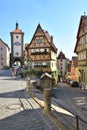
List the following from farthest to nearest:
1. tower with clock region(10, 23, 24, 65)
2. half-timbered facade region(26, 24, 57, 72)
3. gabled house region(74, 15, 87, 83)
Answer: tower with clock region(10, 23, 24, 65) < half-timbered facade region(26, 24, 57, 72) < gabled house region(74, 15, 87, 83)

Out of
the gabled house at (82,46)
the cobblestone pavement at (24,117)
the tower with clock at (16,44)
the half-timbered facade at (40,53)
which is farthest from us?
the tower with clock at (16,44)

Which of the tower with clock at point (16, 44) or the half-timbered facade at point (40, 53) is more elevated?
the tower with clock at point (16, 44)

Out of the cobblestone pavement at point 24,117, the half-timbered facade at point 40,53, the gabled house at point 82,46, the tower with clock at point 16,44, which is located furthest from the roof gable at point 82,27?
the tower with clock at point 16,44

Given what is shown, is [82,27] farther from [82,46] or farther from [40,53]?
[40,53]

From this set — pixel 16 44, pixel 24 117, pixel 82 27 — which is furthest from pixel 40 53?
pixel 24 117

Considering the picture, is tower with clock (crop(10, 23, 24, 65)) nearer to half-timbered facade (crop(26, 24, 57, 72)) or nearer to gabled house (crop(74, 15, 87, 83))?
half-timbered facade (crop(26, 24, 57, 72))

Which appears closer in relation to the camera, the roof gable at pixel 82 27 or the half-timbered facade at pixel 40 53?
the roof gable at pixel 82 27

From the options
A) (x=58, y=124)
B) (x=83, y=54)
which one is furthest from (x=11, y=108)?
(x=83, y=54)

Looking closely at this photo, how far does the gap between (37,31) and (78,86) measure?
46.1 feet

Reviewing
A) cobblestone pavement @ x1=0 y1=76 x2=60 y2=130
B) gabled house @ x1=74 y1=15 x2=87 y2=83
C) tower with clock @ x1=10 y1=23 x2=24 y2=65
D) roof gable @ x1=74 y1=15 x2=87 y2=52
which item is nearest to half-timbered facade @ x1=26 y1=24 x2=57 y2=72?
gabled house @ x1=74 y1=15 x2=87 y2=83

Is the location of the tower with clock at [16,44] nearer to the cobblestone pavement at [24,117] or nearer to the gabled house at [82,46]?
the gabled house at [82,46]

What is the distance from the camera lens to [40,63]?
2328 inches

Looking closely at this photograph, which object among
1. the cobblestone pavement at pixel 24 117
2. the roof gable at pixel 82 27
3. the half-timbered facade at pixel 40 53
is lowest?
the cobblestone pavement at pixel 24 117

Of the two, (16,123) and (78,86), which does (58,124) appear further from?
(78,86)
